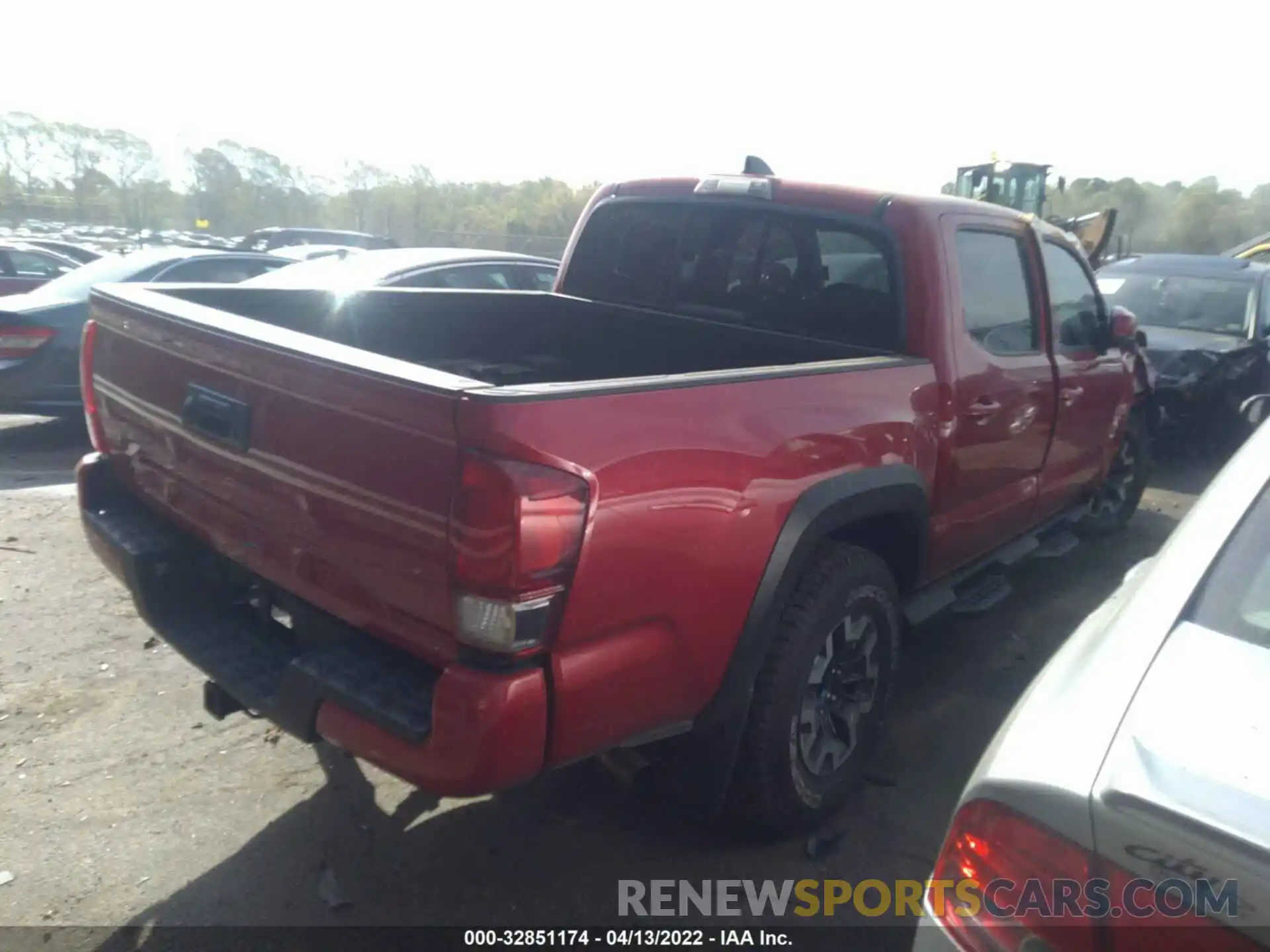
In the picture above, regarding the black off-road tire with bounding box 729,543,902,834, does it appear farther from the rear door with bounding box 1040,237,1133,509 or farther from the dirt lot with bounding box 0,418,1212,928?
the rear door with bounding box 1040,237,1133,509

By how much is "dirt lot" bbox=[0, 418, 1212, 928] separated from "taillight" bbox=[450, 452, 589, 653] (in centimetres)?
114

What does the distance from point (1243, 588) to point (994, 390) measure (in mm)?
2108

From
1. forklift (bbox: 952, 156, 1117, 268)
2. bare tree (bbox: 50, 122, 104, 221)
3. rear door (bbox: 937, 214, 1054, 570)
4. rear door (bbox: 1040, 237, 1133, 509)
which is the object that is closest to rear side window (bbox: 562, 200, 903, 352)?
rear door (bbox: 937, 214, 1054, 570)

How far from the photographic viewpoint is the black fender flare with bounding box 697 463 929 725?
2.67 meters

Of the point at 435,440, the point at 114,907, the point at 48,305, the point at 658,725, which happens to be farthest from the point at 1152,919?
the point at 48,305

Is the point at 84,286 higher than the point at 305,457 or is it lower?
lower

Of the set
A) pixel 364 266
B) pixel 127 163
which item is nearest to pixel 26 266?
pixel 364 266

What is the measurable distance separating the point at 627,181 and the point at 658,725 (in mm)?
2678

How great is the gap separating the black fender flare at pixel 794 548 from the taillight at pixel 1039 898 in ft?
3.29

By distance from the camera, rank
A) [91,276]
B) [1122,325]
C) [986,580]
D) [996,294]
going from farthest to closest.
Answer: [91,276]
[1122,325]
[986,580]
[996,294]

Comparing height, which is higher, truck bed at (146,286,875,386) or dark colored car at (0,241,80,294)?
truck bed at (146,286,875,386)

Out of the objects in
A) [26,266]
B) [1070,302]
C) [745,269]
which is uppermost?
[745,269]

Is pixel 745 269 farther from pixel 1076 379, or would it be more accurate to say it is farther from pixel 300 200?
pixel 300 200

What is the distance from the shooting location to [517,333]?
448 centimetres
